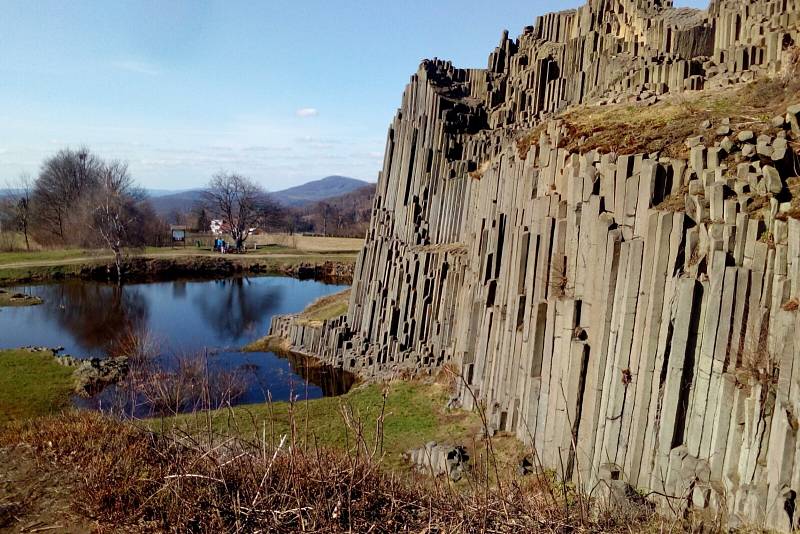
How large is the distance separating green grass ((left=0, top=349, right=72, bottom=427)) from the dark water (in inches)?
107

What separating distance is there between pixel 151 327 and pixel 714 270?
86.6 feet

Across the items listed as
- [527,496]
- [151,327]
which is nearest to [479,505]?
[527,496]

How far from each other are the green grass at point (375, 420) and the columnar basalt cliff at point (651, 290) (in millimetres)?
769

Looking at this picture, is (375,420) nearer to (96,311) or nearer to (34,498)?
(34,498)

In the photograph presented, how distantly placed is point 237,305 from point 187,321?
5.37 metres

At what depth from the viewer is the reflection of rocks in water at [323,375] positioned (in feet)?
61.9

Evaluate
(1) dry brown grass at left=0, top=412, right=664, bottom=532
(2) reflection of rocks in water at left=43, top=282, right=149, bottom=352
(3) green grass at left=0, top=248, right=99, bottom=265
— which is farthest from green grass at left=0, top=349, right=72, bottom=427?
(3) green grass at left=0, top=248, right=99, bottom=265

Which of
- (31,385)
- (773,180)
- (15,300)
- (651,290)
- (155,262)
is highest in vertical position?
(773,180)

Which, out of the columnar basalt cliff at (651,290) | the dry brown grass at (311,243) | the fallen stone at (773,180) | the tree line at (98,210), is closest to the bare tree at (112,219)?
the tree line at (98,210)

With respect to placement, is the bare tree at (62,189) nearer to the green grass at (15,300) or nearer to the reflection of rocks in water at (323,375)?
the green grass at (15,300)

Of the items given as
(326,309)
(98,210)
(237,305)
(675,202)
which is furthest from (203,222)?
(675,202)

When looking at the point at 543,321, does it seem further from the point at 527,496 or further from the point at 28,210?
the point at 28,210

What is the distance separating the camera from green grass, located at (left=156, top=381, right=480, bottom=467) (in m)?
11.2

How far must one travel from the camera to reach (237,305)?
35312mm
